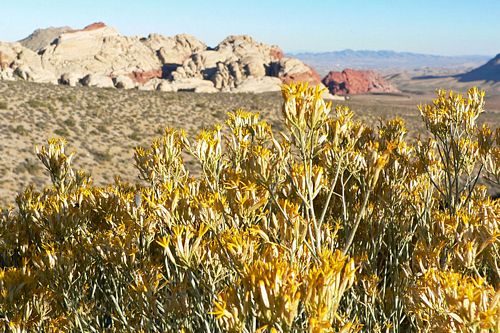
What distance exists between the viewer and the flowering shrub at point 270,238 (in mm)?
2783

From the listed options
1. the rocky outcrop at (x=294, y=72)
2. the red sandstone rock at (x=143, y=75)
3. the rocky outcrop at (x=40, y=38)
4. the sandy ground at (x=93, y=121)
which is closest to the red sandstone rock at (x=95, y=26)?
the red sandstone rock at (x=143, y=75)

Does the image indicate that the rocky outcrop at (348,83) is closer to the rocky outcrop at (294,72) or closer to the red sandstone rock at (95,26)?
the rocky outcrop at (294,72)

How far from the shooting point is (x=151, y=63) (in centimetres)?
8125

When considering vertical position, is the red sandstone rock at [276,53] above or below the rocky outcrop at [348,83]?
above

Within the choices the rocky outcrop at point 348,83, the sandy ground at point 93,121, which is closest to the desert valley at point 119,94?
the sandy ground at point 93,121

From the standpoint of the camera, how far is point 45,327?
16.6 ft

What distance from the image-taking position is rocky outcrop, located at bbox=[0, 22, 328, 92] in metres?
60.4

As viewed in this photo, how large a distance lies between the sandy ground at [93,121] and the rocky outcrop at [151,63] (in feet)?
60.6

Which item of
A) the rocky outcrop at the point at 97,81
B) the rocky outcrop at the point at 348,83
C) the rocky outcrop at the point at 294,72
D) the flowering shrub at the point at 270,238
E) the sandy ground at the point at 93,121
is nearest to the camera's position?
the flowering shrub at the point at 270,238

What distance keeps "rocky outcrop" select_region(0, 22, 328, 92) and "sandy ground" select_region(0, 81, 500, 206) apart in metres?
18.5

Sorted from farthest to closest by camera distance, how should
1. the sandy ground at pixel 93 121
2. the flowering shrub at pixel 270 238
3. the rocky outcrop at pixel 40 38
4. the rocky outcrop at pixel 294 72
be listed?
the rocky outcrop at pixel 40 38 → the rocky outcrop at pixel 294 72 → the sandy ground at pixel 93 121 → the flowering shrub at pixel 270 238

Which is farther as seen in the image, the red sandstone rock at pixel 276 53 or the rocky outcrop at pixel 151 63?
the red sandstone rock at pixel 276 53

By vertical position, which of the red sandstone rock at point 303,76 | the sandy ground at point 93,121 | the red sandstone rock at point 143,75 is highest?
the red sandstone rock at point 143,75

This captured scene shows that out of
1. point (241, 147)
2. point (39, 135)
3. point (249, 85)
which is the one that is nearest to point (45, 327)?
point (241, 147)
